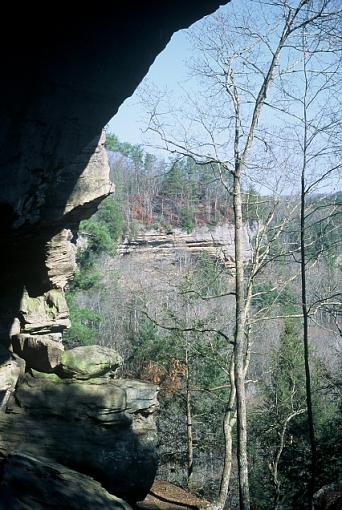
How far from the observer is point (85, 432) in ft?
28.5

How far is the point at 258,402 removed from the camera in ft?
69.6

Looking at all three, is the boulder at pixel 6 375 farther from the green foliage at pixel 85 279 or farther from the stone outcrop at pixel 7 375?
the green foliage at pixel 85 279

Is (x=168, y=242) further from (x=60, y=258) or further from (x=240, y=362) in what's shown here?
(x=240, y=362)

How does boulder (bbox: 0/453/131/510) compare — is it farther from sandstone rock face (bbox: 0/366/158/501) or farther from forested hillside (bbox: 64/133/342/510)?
forested hillside (bbox: 64/133/342/510)

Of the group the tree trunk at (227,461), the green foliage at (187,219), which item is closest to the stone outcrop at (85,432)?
the tree trunk at (227,461)

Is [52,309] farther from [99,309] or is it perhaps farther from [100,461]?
[99,309]

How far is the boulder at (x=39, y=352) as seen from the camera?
10164 millimetres

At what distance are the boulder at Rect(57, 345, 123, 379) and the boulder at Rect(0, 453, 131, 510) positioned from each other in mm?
3150

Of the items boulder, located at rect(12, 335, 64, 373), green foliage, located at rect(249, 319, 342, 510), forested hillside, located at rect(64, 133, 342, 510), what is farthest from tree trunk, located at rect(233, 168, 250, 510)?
green foliage, located at rect(249, 319, 342, 510)

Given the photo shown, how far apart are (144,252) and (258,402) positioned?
19.7 metres

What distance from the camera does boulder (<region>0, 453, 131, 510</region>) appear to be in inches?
236

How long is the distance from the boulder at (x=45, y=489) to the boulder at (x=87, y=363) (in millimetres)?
3150

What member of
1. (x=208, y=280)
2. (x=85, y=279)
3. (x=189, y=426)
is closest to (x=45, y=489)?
(x=189, y=426)

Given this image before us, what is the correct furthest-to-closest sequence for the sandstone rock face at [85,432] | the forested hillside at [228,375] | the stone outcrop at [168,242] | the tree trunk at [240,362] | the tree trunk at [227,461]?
1. the stone outcrop at [168,242]
2. the forested hillside at [228,375]
3. the tree trunk at [227,461]
4. the tree trunk at [240,362]
5. the sandstone rock face at [85,432]
